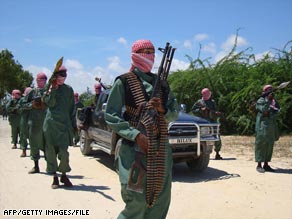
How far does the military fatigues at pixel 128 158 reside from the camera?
3236mm

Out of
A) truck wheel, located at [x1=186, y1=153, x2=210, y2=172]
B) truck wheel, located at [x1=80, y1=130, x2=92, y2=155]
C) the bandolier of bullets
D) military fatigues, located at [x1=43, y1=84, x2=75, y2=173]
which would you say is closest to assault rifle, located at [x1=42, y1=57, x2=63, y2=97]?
military fatigues, located at [x1=43, y1=84, x2=75, y2=173]

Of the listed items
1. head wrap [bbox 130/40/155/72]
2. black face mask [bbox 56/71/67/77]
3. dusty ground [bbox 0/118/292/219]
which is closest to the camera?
head wrap [bbox 130/40/155/72]

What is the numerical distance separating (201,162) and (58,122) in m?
3.59

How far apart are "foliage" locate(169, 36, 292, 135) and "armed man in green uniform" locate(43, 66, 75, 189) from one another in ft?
36.2

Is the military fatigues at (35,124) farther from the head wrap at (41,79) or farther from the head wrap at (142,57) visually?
the head wrap at (142,57)

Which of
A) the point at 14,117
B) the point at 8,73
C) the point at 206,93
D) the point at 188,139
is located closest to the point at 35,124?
the point at 188,139

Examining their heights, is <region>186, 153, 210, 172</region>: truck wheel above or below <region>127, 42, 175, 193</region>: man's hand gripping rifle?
below

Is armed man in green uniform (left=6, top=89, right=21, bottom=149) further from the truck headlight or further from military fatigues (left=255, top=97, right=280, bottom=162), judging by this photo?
military fatigues (left=255, top=97, right=280, bottom=162)

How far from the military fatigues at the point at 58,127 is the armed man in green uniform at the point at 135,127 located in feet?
11.9

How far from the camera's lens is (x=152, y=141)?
3.27 m

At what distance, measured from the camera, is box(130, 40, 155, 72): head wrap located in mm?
3439

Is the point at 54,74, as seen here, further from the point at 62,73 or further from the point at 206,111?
the point at 206,111

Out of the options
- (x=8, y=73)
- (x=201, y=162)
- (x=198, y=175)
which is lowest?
(x=198, y=175)

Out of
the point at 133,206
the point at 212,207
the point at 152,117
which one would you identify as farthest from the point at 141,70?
the point at 212,207
